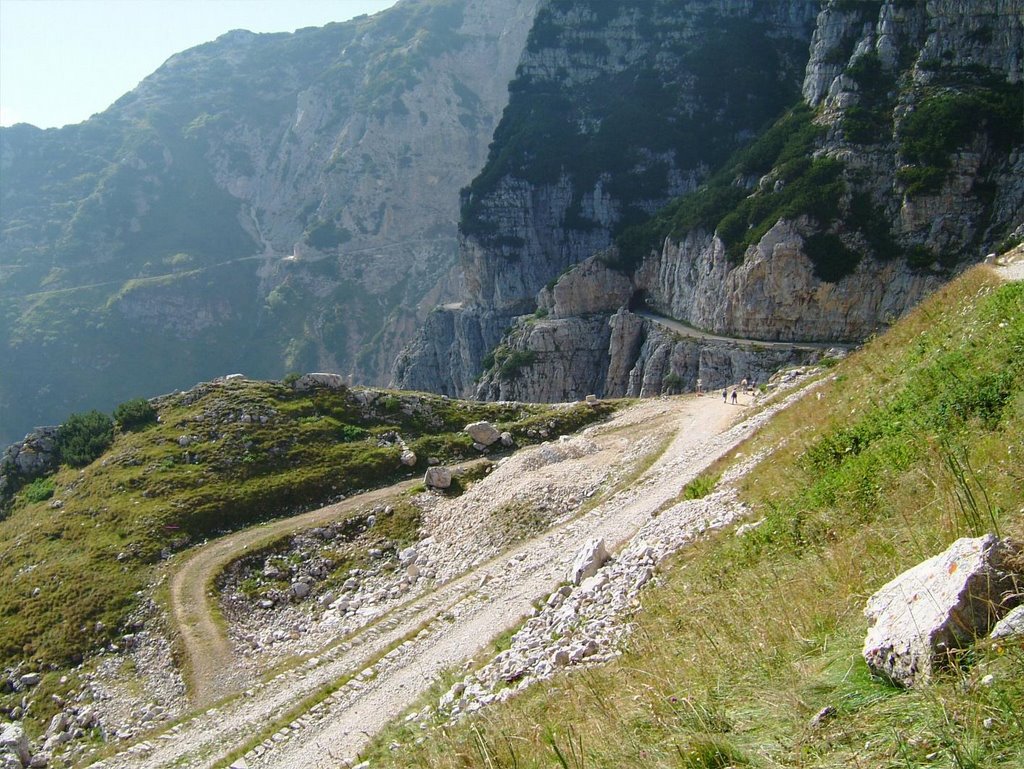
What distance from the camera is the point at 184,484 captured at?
2852 cm

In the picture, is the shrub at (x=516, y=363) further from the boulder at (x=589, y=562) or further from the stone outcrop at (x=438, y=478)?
the boulder at (x=589, y=562)

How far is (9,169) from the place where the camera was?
7456 inches

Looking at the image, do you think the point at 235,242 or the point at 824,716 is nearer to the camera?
the point at 824,716

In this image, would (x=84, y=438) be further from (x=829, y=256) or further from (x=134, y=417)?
(x=829, y=256)

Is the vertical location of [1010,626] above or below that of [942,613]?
above

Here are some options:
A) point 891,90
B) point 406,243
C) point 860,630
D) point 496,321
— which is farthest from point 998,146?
point 406,243

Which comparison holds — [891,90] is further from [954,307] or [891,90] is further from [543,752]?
[543,752]

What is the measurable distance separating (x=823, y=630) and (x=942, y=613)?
1553 mm

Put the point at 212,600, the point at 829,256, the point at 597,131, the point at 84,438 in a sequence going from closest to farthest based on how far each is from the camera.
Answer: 1. the point at 212,600
2. the point at 84,438
3. the point at 829,256
4. the point at 597,131

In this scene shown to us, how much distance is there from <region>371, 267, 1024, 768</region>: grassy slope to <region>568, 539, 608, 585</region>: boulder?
3337 millimetres

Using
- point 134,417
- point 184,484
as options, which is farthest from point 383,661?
point 134,417

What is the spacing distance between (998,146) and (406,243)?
461 ft

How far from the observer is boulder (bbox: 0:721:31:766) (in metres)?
17.7

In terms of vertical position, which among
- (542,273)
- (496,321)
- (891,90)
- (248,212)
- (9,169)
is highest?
(9,169)
